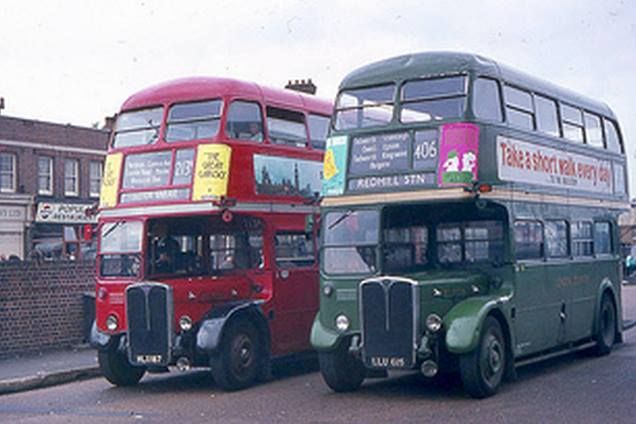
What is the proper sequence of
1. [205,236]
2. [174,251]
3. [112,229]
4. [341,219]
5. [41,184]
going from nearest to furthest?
[341,219] → [112,229] → [174,251] → [205,236] → [41,184]

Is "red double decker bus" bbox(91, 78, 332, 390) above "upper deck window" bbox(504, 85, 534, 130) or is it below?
below

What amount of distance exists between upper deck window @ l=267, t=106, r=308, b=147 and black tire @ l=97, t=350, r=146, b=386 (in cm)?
384

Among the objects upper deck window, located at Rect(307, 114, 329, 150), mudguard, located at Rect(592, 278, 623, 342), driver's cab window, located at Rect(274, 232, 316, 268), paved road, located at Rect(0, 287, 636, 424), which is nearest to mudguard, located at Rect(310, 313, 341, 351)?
paved road, located at Rect(0, 287, 636, 424)

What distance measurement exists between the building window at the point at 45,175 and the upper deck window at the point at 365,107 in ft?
96.6

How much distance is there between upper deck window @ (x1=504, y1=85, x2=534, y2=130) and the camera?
1342 cm

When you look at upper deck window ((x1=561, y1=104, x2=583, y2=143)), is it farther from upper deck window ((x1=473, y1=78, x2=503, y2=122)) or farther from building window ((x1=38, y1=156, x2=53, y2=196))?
building window ((x1=38, y1=156, x2=53, y2=196))

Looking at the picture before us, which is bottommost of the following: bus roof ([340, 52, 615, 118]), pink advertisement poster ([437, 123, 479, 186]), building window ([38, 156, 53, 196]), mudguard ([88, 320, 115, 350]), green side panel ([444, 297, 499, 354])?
mudguard ([88, 320, 115, 350])

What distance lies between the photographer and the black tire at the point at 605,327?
16.2 m

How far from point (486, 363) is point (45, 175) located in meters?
32.0

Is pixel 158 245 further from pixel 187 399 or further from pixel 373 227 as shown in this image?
pixel 373 227

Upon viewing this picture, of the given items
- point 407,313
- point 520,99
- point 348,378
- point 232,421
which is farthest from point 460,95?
point 232,421

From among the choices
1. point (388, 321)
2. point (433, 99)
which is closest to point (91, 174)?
point (433, 99)

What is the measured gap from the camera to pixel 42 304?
18922 millimetres

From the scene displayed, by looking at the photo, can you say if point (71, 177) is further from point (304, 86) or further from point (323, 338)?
point (323, 338)
